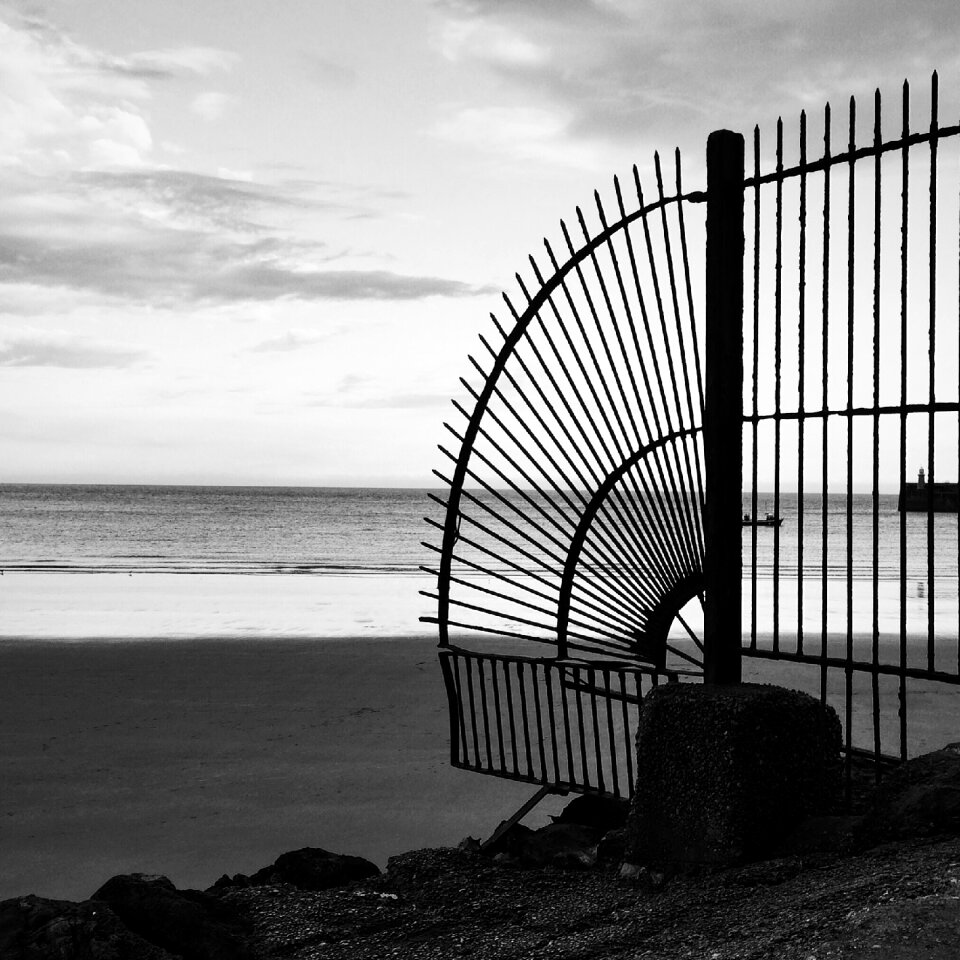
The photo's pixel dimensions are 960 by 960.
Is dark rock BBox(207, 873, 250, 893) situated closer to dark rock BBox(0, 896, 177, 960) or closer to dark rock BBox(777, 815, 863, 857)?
dark rock BBox(0, 896, 177, 960)

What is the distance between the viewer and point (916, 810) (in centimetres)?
362

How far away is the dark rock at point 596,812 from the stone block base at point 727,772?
1459mm

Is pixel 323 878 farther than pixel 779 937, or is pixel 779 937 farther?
pixel 323 878

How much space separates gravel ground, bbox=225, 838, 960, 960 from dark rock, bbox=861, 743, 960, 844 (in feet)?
0.37

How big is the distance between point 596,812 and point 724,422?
7.72 ft

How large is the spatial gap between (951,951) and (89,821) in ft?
16.9

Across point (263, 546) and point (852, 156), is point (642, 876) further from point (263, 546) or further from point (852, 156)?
point (263, 546)

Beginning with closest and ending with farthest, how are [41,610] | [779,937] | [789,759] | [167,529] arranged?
1. [779,937]
2. [789,759]
3. [41,610]
4. [167,529]

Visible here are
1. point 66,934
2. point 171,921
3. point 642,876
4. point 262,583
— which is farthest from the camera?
point 262,583

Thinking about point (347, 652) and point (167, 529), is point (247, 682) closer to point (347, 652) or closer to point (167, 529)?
point (347, 652)

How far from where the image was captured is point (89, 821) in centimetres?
623

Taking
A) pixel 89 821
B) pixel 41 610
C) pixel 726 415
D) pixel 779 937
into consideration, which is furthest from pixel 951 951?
pixel 41 610

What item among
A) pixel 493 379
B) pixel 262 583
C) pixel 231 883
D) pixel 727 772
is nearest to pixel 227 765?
pixel 231 883

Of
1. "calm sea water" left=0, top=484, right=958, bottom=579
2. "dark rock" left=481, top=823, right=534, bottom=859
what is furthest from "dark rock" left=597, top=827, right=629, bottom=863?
"calm sea water" left=0, top=484, right=958, bottom=579
